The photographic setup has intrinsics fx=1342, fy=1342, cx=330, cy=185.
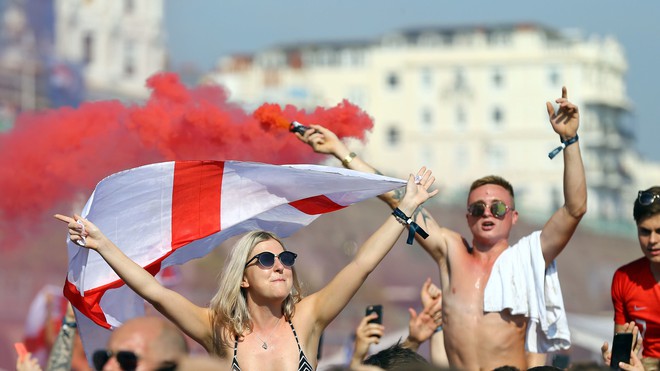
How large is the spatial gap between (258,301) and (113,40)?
6817cm

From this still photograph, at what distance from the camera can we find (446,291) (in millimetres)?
6746

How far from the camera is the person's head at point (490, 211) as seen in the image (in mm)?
6652

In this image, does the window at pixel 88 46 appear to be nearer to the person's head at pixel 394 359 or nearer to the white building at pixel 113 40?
the white building at pixel 113 40

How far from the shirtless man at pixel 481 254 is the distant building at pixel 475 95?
81395mm

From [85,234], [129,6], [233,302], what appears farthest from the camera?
[129,6]

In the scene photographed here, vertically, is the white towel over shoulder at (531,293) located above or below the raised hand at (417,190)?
below

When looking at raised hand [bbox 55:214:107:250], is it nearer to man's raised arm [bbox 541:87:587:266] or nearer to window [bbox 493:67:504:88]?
man's raised arm [bbox 541:87:587:266]

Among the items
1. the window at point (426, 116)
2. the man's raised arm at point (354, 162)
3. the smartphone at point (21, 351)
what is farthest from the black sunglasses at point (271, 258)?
the window at point (426, 116)

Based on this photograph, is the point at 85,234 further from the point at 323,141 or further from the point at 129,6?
A: the point at 129,6

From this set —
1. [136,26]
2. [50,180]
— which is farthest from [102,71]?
[50,180]

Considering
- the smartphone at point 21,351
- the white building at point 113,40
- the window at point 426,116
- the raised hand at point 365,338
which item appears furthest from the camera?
the window at point 426,116

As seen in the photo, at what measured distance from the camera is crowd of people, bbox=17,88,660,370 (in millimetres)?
5512

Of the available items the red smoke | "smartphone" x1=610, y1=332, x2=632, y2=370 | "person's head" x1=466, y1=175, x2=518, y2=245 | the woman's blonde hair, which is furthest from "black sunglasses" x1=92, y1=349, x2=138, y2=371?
the red smoke

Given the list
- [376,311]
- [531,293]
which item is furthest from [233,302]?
[531,293]
